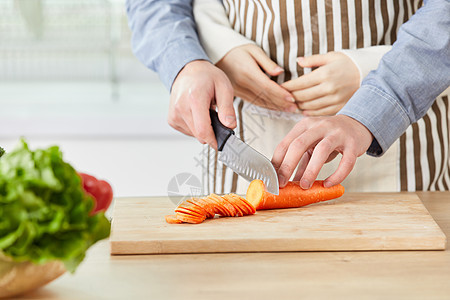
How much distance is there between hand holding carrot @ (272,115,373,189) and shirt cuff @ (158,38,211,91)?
0.34 meters

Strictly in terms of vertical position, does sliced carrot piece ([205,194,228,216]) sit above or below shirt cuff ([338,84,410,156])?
below

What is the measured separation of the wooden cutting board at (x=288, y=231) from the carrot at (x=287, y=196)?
17 millimetres

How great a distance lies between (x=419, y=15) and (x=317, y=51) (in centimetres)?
26

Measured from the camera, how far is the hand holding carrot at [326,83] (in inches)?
52.8

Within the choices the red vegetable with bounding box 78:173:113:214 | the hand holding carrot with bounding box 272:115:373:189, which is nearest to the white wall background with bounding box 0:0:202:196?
the hand holding carrot with bounding box 272:115:373:189

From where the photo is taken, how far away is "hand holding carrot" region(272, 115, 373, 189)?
112 cm

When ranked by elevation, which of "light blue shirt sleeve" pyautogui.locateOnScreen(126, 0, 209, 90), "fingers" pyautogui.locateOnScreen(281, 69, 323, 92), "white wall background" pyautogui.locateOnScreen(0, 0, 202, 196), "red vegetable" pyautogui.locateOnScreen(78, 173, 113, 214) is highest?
"light blue shirt sleeve" pyautogui.locateOnScreen(126, 0, 209, 90)

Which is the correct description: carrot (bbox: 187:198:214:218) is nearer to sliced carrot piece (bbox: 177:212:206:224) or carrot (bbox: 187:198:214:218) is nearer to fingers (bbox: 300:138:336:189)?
sliced carrot piece (bbox: 177:212:206:224)

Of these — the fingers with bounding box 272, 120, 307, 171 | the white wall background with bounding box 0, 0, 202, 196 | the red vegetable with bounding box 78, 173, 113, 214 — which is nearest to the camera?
the red vegetable with bounding box 78, 173, 113, 214

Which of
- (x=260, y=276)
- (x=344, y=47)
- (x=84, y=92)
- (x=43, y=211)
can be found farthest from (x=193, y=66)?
(x=84, y=92)

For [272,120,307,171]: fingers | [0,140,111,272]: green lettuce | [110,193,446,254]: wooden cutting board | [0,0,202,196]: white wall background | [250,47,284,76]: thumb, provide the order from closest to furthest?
1. [0,140,111,272]: green lettuce
2. [110,193,446,254]: wooden cutting board
3. [272,120,307,171]: fingers
4. [250,47,284,76]: thumb
5. [0,0,202,196]: white wall background

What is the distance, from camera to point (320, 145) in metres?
1.12

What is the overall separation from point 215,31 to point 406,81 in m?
0.52

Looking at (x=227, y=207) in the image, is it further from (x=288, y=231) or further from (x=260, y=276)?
(x=260, y=276)
